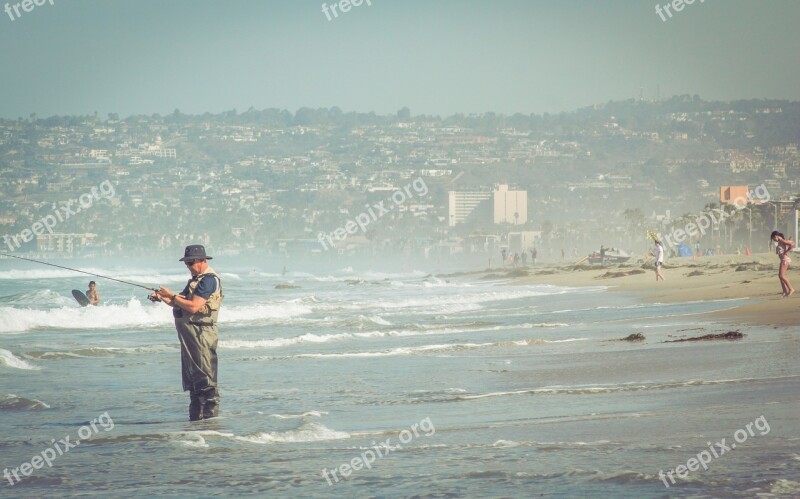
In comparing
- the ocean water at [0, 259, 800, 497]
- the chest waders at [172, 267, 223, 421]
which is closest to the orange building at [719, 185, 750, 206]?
the ocean water at [0, 259, 800, 497]

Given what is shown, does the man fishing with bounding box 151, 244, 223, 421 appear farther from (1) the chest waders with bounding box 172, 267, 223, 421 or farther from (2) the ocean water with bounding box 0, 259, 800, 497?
Answer: (2) the ocean water with bounding box 0, 259, 800, 497

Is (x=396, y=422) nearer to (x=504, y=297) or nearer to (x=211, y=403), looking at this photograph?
(x=211, y=403)

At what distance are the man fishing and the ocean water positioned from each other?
0.35 meters

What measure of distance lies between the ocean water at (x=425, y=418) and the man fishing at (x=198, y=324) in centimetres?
35

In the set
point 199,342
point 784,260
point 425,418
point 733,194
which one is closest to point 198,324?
point 199,342

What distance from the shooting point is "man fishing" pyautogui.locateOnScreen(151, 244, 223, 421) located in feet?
29.2

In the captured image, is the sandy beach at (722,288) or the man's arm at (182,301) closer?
the man's arm at (182,301)

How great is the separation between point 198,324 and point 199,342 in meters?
0.14

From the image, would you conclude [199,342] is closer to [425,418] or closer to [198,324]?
[198,324]

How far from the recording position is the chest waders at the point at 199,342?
8.95 metres

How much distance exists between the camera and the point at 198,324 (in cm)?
896

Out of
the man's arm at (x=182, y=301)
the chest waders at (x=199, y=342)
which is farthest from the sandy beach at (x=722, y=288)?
the man's arm at (x=182, y=301)

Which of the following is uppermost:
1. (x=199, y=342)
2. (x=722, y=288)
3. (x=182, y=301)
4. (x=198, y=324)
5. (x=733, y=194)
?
(x=733, y=194)

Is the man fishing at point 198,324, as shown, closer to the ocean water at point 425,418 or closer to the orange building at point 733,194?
the ocean water at point 425,418
